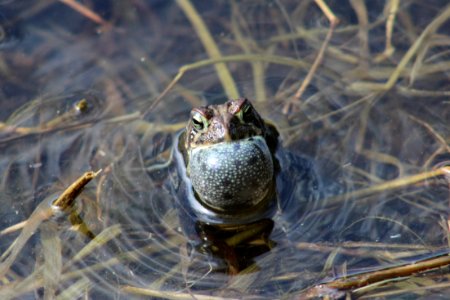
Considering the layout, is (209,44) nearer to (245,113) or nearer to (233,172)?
(245,113)

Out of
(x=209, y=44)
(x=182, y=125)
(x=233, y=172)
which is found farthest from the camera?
(x=209, y=44)

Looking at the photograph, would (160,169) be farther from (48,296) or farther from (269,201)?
(48,296)

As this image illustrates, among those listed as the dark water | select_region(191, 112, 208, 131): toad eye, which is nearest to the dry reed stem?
the dark water

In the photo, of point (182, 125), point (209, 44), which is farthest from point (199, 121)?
point (209, 44)

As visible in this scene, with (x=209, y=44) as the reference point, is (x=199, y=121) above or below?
above

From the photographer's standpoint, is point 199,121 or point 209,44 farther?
point 209,44
